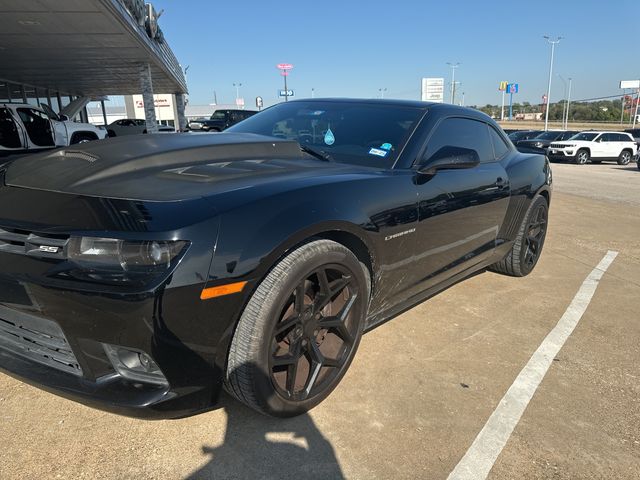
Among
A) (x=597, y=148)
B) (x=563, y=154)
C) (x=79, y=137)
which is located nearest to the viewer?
(x=79, y=137)

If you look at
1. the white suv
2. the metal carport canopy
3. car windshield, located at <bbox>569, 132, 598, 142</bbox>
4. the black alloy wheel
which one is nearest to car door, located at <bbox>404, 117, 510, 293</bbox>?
the black alloy wheel

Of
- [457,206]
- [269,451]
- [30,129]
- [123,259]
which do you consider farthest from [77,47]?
[269,451]

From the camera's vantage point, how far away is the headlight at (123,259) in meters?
1.59

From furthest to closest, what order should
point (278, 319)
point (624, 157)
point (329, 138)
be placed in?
point (624, 157) < point (329, 138) < point (278, 319)

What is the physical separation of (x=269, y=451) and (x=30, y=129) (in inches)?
374

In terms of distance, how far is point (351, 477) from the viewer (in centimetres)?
183

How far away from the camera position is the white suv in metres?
22.2

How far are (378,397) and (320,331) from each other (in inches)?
18.5

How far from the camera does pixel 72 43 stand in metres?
13.2

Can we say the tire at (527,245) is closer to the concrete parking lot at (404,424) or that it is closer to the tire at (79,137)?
the concrete parking lot at (404,424)

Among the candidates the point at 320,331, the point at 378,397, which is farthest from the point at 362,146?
the point at 378,397

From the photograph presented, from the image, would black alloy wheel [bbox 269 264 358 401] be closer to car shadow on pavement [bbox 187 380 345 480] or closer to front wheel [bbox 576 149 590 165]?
car shadow on pavement [bbox 187 380 345 480]

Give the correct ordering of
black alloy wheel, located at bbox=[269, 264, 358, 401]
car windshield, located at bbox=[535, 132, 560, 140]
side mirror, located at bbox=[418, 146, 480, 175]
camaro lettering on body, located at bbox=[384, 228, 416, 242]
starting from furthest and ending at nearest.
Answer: car windshield, located at bbox=[535, 132, 560, 140] → side mirror, located at bbox=[418, 146, 480, 175] → camaro lettering on body, located at bbox=[384, 228, 416, 242] → black alloy wheel, located at bbox=[269, 264, 358, 401]

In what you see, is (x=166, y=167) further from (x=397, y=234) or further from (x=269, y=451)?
(x=269, y=451)
